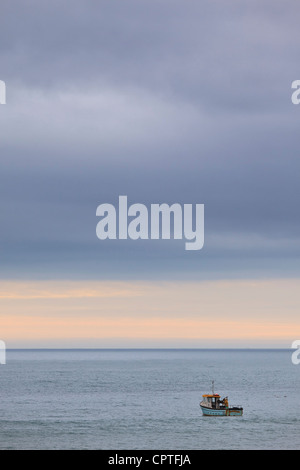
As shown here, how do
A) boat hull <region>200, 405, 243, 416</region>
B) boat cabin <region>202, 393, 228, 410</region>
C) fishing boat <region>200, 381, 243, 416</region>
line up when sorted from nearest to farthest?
1. boat hull <region>200, 405, 243, 416</region>
2. fishing boat <region>200, 381, 243, 416</region>
3. boat cabin <region>202, 393, 228, 410</region>

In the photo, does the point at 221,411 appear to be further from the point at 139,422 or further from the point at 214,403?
the point at 139,422

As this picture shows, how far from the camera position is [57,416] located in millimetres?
134875

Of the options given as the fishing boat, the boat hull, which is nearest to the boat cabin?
the fishing boat

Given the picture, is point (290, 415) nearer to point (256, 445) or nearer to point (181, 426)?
point (181, 426)

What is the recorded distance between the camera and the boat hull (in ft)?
445

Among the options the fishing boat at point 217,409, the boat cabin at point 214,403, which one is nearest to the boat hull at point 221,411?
the fishing boat at point 217,409

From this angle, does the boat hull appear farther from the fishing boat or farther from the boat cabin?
the boat cabin

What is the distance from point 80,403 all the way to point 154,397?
71.2 ft

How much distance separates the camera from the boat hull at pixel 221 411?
135625 millimetres

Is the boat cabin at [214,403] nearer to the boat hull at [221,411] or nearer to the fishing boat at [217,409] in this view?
the fishing boat at [217,409]

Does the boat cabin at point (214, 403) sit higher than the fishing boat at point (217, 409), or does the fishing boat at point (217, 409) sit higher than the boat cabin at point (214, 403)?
the boat cabin at point (214, 403)

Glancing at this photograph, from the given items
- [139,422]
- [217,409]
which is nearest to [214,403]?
[217,409]

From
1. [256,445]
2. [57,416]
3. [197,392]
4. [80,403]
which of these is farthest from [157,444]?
[197,392]
